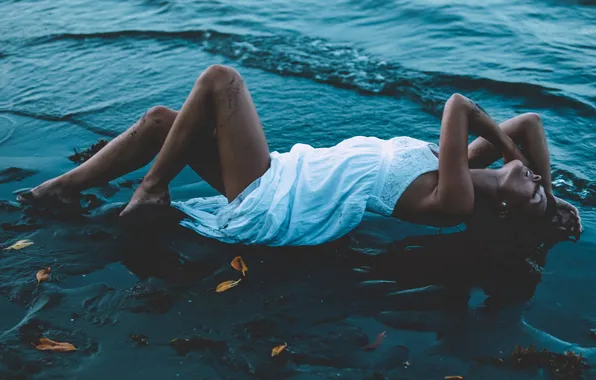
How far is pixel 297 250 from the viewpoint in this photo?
4.36m

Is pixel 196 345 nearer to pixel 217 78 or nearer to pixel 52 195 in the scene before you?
pixel 217 78

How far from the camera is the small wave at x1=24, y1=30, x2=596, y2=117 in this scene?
23.5 ft

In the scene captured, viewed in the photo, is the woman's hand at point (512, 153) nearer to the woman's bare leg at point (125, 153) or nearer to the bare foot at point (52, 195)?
the woman's bare leg at point (125, 153)

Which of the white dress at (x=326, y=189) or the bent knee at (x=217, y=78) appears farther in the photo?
the white dress at (x=326, y=189)

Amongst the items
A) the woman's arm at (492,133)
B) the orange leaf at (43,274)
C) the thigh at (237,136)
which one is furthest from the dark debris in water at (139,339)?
the woman's arm at (492,133)

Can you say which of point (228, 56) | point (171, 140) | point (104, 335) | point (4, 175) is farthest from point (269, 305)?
point (228, 56)

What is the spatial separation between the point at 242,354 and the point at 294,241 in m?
1.07

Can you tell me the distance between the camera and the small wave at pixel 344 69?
7.17 metres

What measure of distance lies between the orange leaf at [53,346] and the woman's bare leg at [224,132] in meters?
1.03

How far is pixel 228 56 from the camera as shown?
8.59 metres

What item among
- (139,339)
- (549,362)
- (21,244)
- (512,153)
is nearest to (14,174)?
(21,244)

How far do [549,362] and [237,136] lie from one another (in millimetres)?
2209

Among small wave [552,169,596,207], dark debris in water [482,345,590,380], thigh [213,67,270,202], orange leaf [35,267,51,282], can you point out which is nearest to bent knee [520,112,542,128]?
small wave [552,169,596,207]

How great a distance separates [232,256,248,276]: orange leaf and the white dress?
0.16 m
